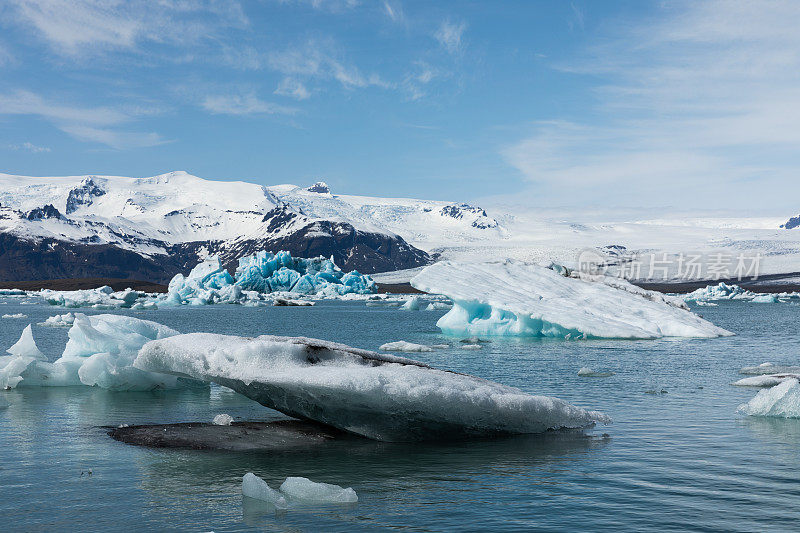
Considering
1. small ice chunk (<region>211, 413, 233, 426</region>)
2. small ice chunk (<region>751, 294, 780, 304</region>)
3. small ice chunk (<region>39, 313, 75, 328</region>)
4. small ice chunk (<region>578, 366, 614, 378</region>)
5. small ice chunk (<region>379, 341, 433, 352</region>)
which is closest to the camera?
small ice chunk (<region>211, 413, 233, 426</region>)

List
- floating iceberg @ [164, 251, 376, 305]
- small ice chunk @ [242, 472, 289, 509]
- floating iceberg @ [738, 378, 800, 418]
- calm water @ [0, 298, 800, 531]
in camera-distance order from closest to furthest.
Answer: calm water @ [0, 298, 800, 531] → small ice chunk @ [242, 472, 289, 509] → floating iceberg @ [738, 378, 800, 418] → floating iceberg @ [164, 251, 376, 305]

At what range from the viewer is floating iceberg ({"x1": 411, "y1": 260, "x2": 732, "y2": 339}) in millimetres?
27953

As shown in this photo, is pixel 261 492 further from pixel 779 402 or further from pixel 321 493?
pixel 779 402

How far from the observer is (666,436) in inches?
404

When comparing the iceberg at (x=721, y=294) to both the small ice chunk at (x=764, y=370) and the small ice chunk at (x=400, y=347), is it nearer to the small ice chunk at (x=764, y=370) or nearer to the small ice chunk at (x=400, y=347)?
the small ice chunk at (x=400, y=347)

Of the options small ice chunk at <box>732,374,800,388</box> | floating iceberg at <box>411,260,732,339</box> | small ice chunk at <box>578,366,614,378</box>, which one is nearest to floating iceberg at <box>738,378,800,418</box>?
small ice chunk at <box>732,374,800,388</box>

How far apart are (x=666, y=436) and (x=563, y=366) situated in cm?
981

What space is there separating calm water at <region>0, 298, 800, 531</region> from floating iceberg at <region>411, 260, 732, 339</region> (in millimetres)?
14153

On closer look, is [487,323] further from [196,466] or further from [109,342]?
[196,466]

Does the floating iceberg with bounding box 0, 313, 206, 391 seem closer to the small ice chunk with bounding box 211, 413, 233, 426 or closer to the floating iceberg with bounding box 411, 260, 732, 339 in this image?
the small ice chunk with bounding box 211, 413, 233, 426

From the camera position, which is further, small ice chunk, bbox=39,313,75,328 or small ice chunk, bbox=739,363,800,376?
small ice chunk, bbox=39,313,75,328

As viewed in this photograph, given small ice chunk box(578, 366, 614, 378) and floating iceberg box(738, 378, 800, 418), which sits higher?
floating iceberg box(738, 378, 800, 418)

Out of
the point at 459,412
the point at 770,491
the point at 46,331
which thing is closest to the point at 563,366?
the point at 459,412

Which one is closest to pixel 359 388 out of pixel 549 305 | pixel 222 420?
pixel 222 420
